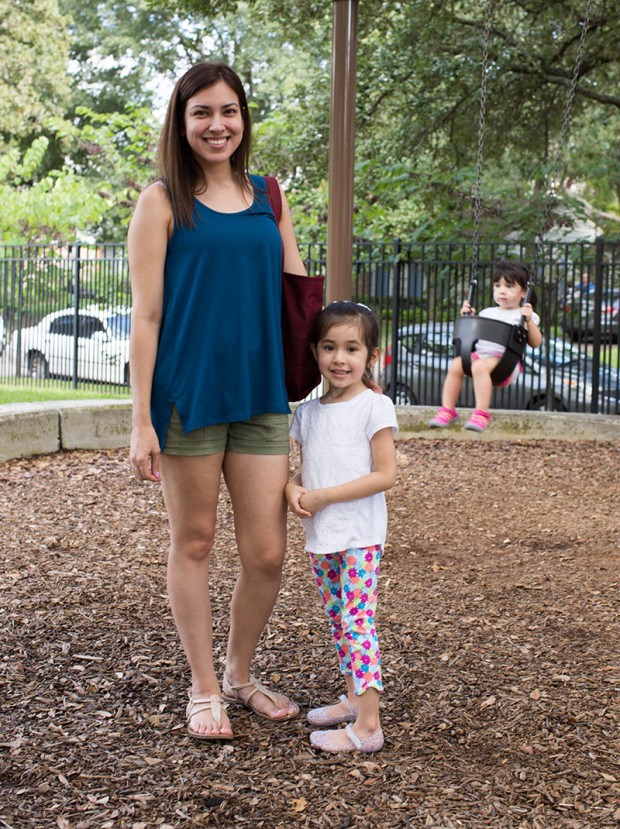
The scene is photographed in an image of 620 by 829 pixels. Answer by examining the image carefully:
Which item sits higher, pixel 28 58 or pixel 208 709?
pixel 28 58

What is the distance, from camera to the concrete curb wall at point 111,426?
303 inches

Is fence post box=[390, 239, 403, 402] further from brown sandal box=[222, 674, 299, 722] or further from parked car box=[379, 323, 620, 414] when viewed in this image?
brown sandal box=[222, 674, 299, 722]

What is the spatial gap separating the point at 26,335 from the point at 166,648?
10664mm

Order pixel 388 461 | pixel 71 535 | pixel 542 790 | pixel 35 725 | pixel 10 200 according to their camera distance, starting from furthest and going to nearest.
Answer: pixel 10 200 → pixel 71 535 → pixel 35 725 → pixel 388 461 → pixel 542 790

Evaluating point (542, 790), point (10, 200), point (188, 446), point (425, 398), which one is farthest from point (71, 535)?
point (10, 200)

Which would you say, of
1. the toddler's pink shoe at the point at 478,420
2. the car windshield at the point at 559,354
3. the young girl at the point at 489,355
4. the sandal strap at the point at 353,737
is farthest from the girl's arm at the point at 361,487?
the car windshield at the point at 559,354

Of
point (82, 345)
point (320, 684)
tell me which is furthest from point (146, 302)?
point (82, 345)

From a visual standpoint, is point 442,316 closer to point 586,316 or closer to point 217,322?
point 586,316

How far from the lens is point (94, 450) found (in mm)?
8188

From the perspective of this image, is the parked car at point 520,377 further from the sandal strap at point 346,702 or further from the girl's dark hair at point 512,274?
the sandal strap at point 346,702

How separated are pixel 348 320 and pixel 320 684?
1305 mm

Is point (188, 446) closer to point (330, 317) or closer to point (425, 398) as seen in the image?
point (330, 317)

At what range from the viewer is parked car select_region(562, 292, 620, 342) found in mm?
10617

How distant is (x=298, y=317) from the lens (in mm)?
2871
